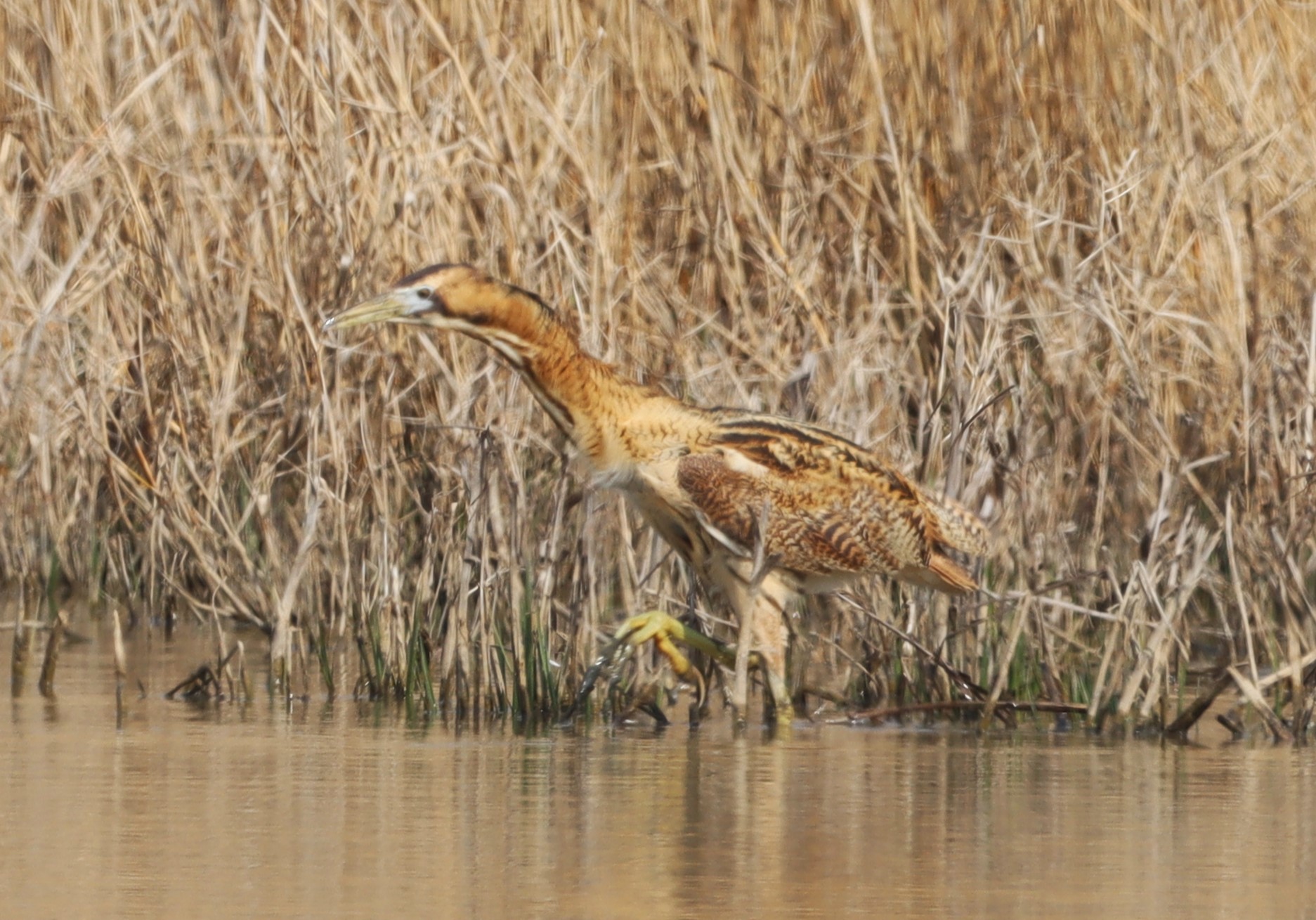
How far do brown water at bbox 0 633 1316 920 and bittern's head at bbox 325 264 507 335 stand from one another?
116cm

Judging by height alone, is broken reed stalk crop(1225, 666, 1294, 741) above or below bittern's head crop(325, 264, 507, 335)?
below

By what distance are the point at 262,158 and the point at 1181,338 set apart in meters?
3.18

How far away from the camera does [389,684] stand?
7805 millimetres

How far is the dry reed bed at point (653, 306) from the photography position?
7.66 m

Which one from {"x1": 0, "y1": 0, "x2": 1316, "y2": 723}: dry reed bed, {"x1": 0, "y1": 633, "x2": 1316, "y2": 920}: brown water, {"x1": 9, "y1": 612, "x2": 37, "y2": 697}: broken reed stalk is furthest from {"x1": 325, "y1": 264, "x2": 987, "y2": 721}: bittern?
{"x1": 9, "y1": 612, "x2": 37, "y2": 697}: broken reed stalk

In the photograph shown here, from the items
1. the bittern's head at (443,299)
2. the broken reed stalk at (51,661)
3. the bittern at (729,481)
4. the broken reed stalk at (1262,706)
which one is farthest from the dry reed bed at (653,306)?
the broken reed stalk at (51,661)

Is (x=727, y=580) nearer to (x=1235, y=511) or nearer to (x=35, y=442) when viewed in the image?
(x=1235, y=511)

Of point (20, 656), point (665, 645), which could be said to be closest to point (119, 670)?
point (20, 656)

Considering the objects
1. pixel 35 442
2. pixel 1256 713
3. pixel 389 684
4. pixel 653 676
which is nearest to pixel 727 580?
pixel 653 676

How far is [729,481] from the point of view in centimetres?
738

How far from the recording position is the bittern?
24.3ft

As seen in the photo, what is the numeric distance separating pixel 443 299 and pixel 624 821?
85.8 inches

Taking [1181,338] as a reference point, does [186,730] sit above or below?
below

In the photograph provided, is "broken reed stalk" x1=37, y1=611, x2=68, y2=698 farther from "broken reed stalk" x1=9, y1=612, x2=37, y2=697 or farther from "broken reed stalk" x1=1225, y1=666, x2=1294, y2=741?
"broken reed stalk" x1=1225, y1=666, x2=1294, y2=741
